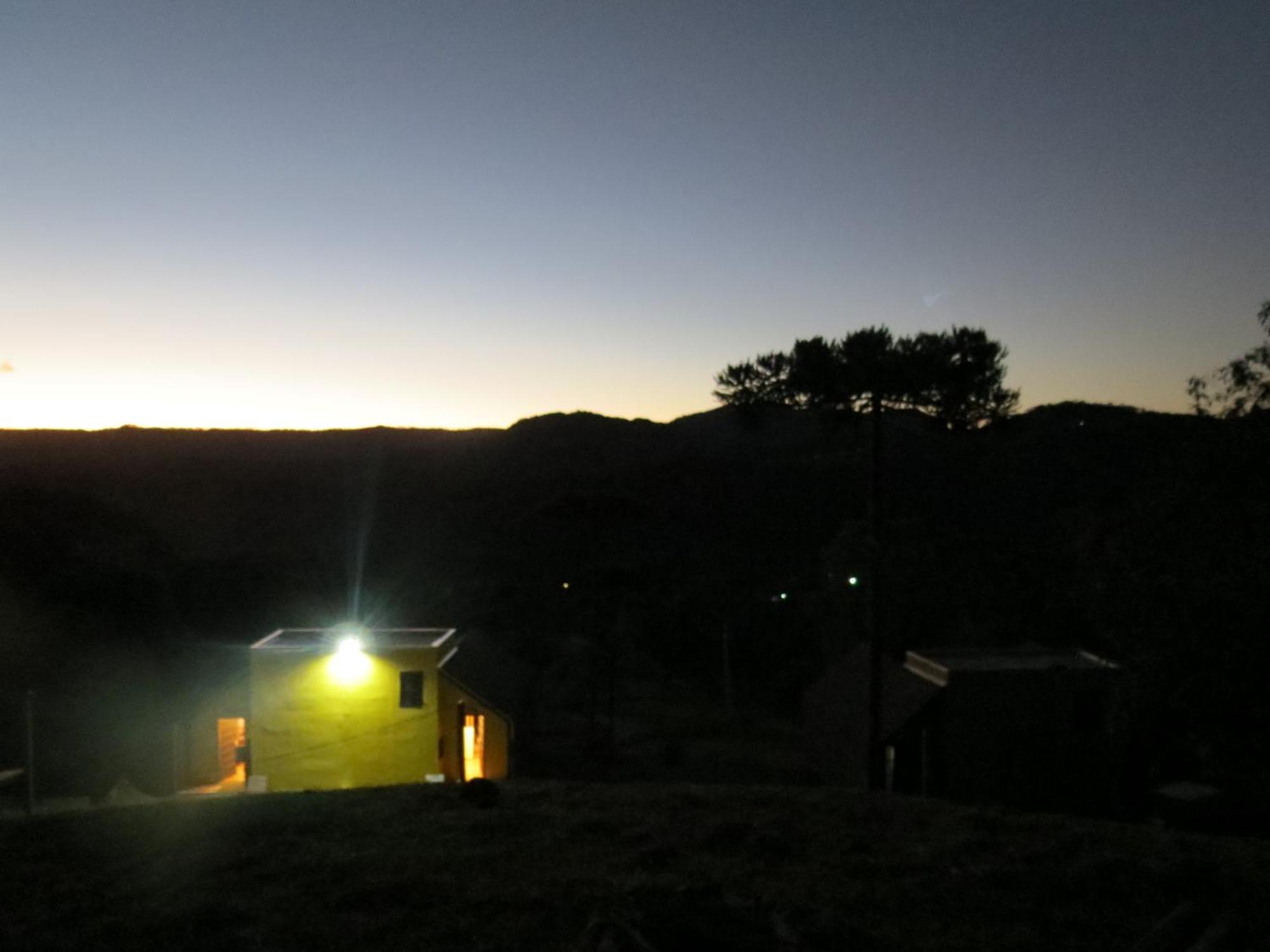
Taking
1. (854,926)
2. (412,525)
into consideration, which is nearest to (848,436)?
(854,926)

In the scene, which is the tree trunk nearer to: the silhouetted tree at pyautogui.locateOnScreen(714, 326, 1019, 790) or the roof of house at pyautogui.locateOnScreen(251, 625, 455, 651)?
the silhouetted tree at pyautogui.locateOnScreen(714, 326, 1019, 790)

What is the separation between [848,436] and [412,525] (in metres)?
36.4

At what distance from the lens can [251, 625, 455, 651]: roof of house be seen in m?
18.2

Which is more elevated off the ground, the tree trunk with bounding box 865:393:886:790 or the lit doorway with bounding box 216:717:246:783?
the tree trunk with bounding box 865:393:886:790

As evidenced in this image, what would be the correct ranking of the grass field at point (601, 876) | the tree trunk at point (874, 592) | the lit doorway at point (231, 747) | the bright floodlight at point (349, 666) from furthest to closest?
the lit doorway at point (231, 747) → the bright floodlight at point (349, 666) → the tree trunk at point (874, 592) → the grass field at point (601, 876)

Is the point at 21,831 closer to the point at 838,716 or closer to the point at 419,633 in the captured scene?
the point at 419,633

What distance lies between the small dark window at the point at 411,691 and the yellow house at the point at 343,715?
0.04 ft

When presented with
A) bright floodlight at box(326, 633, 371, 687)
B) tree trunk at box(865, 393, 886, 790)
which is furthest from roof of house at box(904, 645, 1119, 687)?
bright floodlight at box(326, 633, 371, 687)

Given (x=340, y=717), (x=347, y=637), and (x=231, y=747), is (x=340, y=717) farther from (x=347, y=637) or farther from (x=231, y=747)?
(x=231, y=747)

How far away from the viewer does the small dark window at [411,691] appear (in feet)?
59.1

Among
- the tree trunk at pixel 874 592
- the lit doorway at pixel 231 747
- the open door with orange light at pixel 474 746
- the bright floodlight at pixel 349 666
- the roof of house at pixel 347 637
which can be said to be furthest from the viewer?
the lit doorway at pixel 231 747

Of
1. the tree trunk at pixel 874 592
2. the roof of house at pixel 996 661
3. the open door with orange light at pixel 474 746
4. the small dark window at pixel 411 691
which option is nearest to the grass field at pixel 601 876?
the tree trunk at pixel 874 592

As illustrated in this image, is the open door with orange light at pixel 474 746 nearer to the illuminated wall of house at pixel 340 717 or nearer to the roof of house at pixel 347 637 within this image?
the illuminated wall of house at pixel 340 717

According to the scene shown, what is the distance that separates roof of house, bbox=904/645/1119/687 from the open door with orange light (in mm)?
8436
